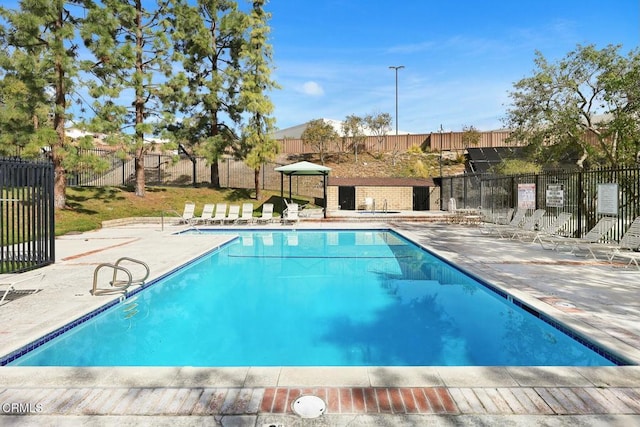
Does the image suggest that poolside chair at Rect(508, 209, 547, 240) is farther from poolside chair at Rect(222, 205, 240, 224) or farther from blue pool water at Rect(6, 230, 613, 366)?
poolside chair at Rect(222, 205, 240, 224)

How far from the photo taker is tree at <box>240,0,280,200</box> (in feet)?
74.5

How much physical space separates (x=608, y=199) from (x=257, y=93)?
1809 centimetres

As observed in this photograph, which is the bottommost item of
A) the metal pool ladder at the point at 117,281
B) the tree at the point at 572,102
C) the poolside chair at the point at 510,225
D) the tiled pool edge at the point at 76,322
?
the tiled pool edge at the point at 76,322

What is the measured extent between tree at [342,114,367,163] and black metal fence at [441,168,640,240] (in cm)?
1969

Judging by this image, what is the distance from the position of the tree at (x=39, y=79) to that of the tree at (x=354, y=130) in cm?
2874

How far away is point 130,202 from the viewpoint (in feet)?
66.7

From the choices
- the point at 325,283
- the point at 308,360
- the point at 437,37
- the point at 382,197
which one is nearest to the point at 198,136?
the point at 382,197

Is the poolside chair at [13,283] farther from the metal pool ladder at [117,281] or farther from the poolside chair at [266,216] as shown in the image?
the poolside chair at [266,216]

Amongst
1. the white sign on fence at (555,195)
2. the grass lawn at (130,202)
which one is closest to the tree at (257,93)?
the grass lawn at (130,202)

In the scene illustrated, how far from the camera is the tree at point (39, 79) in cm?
1491

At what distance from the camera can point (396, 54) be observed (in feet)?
145

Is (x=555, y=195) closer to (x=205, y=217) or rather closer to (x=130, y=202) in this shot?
(x=205, y=217)

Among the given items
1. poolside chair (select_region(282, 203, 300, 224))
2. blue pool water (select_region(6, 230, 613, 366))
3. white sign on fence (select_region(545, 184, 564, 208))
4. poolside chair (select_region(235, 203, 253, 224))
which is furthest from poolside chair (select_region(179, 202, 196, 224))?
white sign on fence (select_region(545, 184, 564, 208))

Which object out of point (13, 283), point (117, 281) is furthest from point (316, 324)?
point (13, 283)
